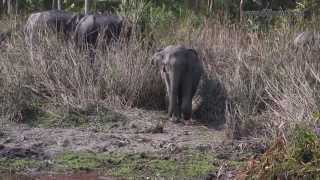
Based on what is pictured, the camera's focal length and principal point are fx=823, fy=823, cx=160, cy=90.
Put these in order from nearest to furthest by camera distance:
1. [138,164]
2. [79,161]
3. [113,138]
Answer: [138,164] < [79,161] < [113,138]

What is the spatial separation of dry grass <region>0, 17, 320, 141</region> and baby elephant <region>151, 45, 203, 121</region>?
446 millimetres

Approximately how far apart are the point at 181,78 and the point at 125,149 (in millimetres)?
1781

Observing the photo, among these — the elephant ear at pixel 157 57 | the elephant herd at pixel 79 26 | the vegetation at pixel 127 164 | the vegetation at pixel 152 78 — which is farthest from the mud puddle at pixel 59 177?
the elephant herd at pixel 79 26

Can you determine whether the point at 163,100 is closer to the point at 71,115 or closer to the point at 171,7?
the point at 71,115

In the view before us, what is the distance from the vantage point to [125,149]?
30.6ft

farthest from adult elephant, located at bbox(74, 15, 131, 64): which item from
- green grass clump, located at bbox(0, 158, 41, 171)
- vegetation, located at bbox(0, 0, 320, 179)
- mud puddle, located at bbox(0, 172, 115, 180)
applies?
mud puddle, located at bbox(0, 172, 115, 180)

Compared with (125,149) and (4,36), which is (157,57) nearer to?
(125,149)

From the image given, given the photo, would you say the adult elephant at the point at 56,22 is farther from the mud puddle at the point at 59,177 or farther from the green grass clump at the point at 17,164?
the mud puddle at the point at 59,177

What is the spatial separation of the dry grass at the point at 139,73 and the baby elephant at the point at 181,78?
1.46ft

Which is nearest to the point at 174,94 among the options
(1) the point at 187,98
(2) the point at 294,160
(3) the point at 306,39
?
(1) the point at 187,98

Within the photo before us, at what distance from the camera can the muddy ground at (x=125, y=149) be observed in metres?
8.38

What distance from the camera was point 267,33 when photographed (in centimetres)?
1254

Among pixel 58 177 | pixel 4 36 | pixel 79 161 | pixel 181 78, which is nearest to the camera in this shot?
pixel 58 177

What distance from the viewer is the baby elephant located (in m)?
10.7
